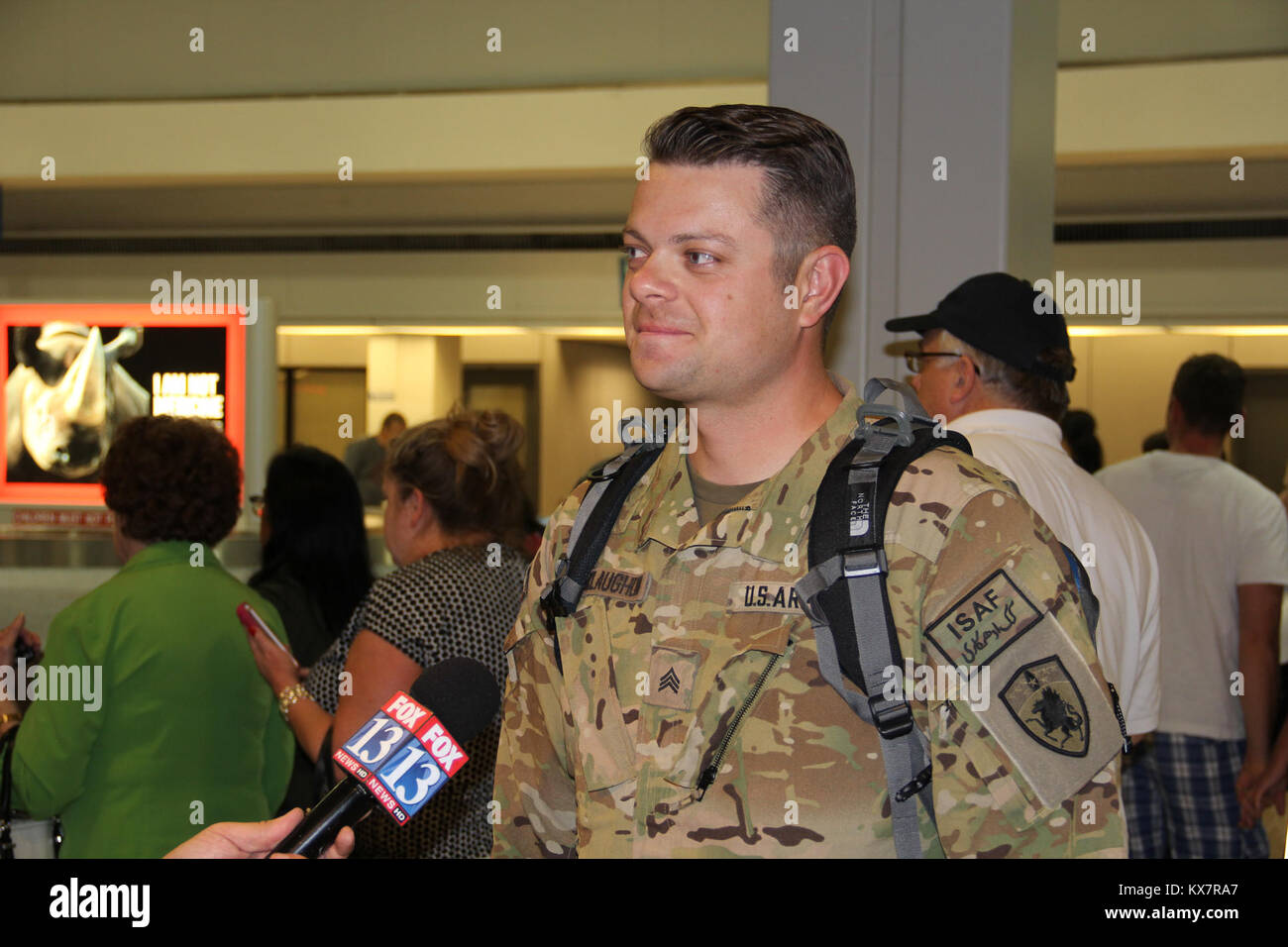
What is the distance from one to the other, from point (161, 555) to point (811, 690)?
1712mm

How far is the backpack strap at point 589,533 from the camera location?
135 cm

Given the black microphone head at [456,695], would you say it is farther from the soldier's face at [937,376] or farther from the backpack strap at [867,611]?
the soldier's face at [937,376]

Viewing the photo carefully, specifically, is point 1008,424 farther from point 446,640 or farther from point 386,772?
point 386,772

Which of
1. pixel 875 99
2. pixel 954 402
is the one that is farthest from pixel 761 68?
pixel 954 402

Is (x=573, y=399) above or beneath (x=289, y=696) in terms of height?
above

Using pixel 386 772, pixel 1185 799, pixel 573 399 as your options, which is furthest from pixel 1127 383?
pixel 386 772

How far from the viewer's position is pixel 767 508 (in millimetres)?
1299

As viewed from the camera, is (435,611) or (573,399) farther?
(573,399)

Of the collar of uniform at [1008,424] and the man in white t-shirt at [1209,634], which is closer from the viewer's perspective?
the collar of uniform at [1008,424]

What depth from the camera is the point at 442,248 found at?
8.43 meters

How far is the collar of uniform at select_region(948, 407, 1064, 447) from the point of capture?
2312mm

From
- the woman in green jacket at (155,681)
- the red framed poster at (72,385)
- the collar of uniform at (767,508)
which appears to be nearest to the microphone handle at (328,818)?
the collar of uniform at (767,508)
